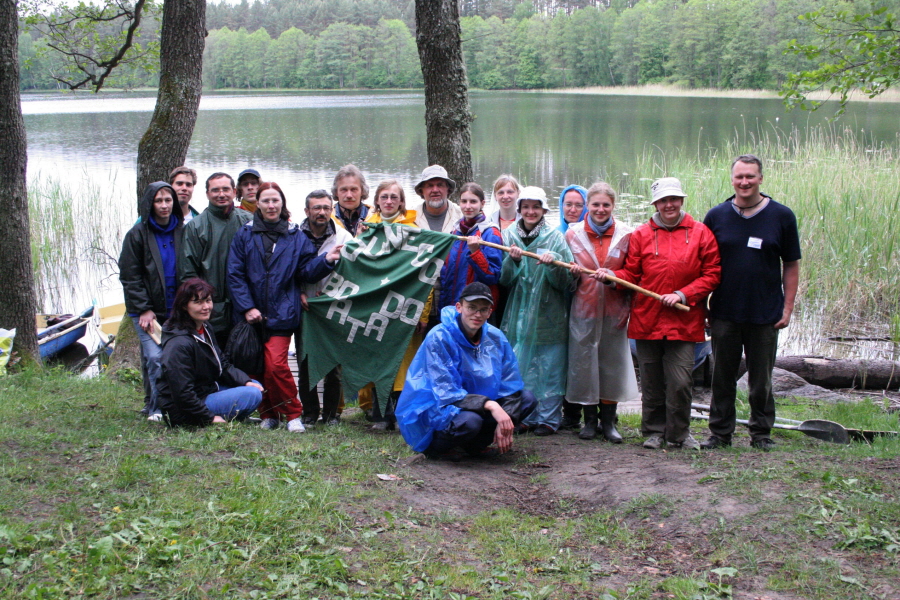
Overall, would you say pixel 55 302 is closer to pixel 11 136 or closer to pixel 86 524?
pixel 11 136

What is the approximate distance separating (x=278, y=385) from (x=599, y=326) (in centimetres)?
247

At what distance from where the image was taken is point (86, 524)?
3.61 m

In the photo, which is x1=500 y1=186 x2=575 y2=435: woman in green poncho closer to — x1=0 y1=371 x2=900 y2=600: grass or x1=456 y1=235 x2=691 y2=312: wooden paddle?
x1=456 y1=235 x2=691 y2=312: wooden paddle

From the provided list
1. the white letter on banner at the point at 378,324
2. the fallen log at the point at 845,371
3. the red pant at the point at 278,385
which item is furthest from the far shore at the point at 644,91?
the red pant at the point at 278,385

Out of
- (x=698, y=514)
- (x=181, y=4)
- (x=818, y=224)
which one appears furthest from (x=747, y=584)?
(x=818, y=224)

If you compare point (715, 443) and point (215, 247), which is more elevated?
point (215, 247)

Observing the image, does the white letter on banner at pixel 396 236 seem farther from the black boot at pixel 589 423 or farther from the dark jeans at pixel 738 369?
the dark jeans at pixel 738 369

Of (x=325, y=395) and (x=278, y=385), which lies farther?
(x=325, y=395)

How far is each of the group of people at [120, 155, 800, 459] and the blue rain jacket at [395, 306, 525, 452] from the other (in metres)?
0.01

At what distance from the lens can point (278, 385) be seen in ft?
19.2

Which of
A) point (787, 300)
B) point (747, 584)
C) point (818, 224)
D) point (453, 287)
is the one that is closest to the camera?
point (747, 584)

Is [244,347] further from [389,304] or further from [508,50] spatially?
[508,50]

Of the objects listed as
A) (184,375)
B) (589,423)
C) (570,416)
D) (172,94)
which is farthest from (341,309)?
(172,94)

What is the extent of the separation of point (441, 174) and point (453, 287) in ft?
2.91
